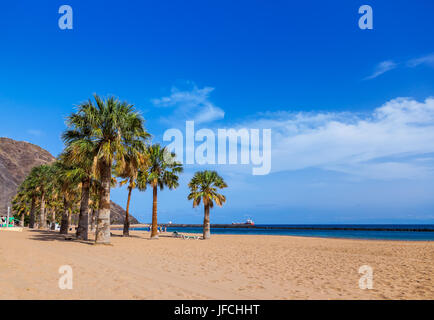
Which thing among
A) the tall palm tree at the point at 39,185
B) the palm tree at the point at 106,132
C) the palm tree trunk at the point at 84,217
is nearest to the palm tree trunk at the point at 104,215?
the palm tree at the point at 106,132

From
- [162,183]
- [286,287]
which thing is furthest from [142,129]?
[286,287]

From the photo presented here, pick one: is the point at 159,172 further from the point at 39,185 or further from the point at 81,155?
the point at 39,185

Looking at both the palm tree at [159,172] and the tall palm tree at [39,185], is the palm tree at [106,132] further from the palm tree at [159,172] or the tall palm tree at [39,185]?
the tall palm tree at [39,185]

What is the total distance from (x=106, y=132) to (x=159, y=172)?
11.7 m

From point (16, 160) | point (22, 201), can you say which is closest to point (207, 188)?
point (22, 201)

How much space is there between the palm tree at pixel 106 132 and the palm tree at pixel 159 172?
9908mm

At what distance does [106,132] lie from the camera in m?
22.1

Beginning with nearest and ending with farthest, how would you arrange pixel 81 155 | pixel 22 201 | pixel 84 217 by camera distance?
pixel 81 155 < pixel 84 217 < pixel 22 201

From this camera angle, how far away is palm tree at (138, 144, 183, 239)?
32.4 m

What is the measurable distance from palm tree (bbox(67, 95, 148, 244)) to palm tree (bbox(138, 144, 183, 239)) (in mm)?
9908

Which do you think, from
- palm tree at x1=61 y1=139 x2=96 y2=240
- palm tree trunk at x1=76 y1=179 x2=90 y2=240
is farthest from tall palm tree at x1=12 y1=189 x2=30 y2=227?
palm tree at x1=61 y1=139 x2=96 y2=240
